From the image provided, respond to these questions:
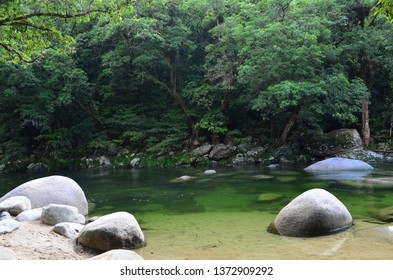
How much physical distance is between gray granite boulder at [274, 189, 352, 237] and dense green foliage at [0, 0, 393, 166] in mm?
9749

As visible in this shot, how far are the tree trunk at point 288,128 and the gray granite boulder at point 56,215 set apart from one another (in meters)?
13.7

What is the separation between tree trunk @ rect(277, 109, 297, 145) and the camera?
17953 mm

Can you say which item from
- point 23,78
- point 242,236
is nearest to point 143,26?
point 23,78

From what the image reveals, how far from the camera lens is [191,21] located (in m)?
22.2

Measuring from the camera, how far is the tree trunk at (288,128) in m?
18.0

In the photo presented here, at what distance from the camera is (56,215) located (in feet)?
19.9

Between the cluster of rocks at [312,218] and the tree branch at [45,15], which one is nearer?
the cluster of rocks at [312,218]

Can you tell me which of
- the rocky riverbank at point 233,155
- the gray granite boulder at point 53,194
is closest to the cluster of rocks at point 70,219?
the gray granite boulder at point 53,194

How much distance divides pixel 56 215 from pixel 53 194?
6.07 feet

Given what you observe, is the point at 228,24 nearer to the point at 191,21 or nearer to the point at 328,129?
the point at 191,21

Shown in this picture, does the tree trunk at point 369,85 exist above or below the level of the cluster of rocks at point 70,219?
above

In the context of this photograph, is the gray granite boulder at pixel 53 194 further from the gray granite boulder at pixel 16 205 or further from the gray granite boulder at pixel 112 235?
the gray granite boulder at pixel 112 235

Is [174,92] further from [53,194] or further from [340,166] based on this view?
[53,194]

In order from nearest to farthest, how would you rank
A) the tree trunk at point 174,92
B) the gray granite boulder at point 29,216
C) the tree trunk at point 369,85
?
the gray granite boulder at point 29,216, the tree trunk at point 369,85, the tree trunk at point 174,92
